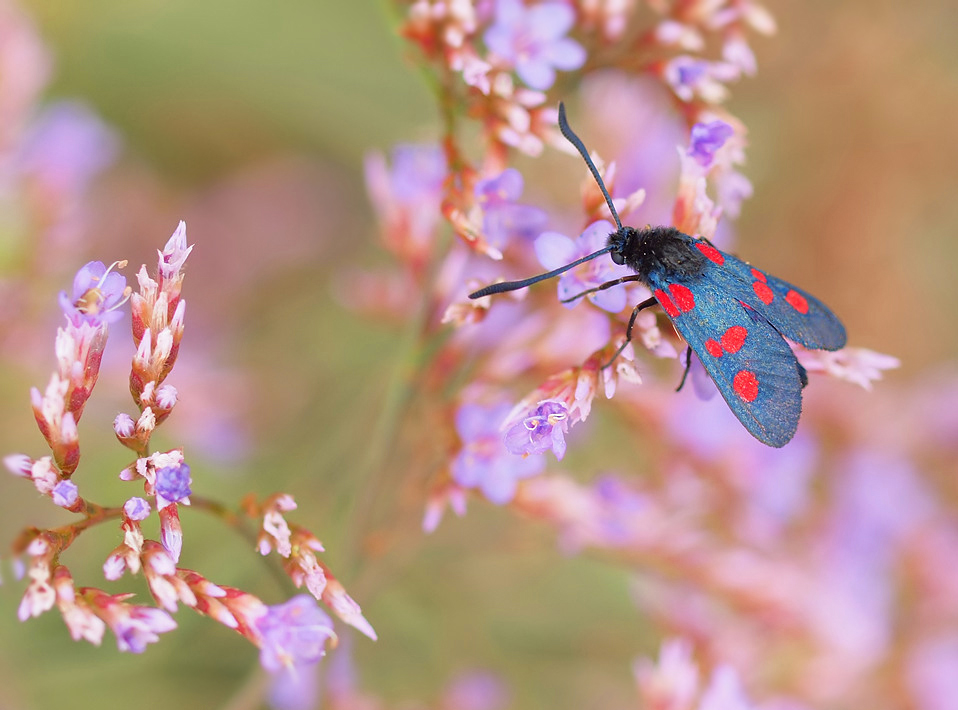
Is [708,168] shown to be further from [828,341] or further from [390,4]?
[390,4]

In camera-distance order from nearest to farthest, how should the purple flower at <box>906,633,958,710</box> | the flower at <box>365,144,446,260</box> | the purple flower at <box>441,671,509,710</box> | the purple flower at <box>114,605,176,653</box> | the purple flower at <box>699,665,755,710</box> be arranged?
the purple flower at <box>114,605,176,653</box>, the purple flower at <box>699,665,755,710</box>, the flower at <box>365,144,446,260</box>, the purple flower at <box>441,671,509,710</box>, the purple flower at <box>906,633,958,710</box>

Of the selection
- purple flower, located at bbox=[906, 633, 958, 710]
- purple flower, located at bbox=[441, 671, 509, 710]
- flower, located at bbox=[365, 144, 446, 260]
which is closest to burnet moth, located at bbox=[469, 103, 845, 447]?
flower, located at bbox=[365, 144, 446, 260]

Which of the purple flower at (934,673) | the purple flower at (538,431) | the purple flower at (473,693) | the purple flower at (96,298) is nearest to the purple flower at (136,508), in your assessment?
the purple flower at (96,298)

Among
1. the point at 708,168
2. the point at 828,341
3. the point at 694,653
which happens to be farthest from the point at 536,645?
the point at 708,168

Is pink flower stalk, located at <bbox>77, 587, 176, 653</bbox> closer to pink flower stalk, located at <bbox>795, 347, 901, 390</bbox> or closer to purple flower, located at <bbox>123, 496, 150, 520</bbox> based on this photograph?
purple flower, located at <bbox>123, 496, 150, 520</bbox>

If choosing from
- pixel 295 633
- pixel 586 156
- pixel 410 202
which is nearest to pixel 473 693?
pixel 295 633

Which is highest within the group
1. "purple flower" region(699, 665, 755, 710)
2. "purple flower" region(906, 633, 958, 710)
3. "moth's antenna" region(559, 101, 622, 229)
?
"moth's antenna" region(559, 101, 622, 229)
